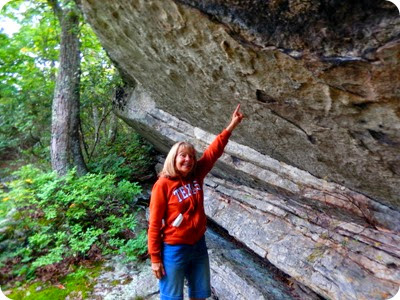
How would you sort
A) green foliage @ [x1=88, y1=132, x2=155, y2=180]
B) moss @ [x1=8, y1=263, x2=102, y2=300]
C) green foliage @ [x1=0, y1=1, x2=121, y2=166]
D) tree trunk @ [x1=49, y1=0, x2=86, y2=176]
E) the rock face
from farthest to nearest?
green foliage @ [x1=0, y1=1, x2=121, y2=166] < green foliage @ [x1=88, y1=132, x2=155, y2=180] < tree trunk @ [x1=49, y1=0, x2=86, y2=176] < moss @ [x1=8, y1=263, x2=102, y2=300] < the rock face

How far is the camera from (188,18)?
321 centimetres

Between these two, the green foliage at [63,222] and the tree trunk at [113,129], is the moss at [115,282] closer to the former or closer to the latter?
the green foliage at [63,222]

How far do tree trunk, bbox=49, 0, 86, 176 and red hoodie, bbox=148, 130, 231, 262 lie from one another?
548 cm

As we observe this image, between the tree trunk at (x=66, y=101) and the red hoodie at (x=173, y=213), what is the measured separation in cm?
548

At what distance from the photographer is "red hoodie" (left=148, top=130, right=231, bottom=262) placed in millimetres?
3053

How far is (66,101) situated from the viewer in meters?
7.96

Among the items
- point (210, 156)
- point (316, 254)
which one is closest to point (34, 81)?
point (210, 156)

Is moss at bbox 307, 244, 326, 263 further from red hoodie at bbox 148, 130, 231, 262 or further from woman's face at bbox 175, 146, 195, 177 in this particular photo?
woman's face at bbox 175, 146, 195, 177

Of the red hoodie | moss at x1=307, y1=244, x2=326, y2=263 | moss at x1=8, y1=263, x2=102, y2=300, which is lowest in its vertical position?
moss at x1=8, y1=263, x2=102, y2=300

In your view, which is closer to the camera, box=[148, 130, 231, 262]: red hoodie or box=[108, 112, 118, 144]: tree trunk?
box=[148, 130, 231, 262]: red hoodie

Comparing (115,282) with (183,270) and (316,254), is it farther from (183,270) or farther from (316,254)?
(316,254)

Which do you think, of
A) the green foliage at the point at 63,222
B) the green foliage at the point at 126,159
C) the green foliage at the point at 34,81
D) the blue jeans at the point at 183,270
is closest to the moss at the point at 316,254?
the blue jeans at the point at 183,270

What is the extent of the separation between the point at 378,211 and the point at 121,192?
16.1 ft

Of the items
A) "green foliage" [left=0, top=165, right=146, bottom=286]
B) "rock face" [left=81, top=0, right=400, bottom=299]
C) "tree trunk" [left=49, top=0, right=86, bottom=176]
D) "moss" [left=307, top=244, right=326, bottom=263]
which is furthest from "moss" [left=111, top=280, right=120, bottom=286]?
"tree trunk" [left=49, top=0, right=86, bottom=176]
